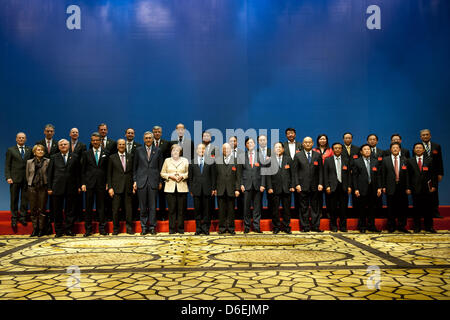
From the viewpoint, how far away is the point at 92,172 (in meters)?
6.80

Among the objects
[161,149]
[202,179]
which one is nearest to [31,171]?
[161,149]

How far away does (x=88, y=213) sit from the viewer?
6.66 metres

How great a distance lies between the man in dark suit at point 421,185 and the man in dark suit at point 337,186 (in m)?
0.94

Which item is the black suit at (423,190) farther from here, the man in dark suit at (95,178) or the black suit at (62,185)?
the black suit at (62,185)

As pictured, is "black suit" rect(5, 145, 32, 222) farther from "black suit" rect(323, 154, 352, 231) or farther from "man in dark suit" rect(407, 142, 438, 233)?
"man in dark suit" rect(407, 142, 438, 233)

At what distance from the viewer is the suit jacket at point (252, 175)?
678 centimetres

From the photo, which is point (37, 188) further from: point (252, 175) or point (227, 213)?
point (252, 175)

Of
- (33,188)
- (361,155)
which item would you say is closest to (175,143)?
(33,188)

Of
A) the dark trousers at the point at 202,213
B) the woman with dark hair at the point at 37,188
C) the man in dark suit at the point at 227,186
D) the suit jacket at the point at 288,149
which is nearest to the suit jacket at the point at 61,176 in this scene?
the woman with dark hair at the point at 37,188

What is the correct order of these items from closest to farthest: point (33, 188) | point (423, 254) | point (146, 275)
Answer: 1. point (146, 275)
2. point (423, 254)
3. point (33, 188)

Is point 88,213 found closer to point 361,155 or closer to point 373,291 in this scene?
point 361,155

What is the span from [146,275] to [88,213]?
3400mm

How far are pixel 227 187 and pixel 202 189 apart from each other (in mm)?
382

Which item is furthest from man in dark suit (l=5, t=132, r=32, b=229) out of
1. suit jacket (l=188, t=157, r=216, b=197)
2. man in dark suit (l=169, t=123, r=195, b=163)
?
suit jacket (l=188, t=157, r=216, b=197)
